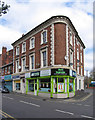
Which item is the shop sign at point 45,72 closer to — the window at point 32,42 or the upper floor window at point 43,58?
the upper floor window at point 43,58

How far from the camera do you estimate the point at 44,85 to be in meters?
22.9

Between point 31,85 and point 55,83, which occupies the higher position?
point 55,83

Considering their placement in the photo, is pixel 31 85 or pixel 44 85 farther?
pixel 31 85

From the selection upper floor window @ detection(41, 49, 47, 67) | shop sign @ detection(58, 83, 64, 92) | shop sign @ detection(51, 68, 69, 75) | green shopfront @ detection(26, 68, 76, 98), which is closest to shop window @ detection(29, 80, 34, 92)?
green shopfront @ detection(26, 68, 76, 98)

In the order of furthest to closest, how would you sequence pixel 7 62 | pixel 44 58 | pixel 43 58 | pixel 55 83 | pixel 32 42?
pixel 7 62
pixel 32 42
pixel 43 58
pixel 44 58
pixel 55 83

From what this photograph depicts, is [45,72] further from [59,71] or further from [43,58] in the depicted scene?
[43,58]

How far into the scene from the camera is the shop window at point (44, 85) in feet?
72.7

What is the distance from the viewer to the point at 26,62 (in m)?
28.5

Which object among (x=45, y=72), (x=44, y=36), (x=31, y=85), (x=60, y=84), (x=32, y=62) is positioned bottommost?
(x=31, y=85)

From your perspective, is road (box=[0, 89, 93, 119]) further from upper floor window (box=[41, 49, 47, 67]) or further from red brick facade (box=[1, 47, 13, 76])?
red brick facade (box=[1, 47, 13, 76])

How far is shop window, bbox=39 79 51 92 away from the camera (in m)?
22.2

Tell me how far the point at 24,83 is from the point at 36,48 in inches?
290

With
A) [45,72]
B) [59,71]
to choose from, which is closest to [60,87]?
[59,71]

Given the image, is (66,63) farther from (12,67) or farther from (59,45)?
(12,67)
